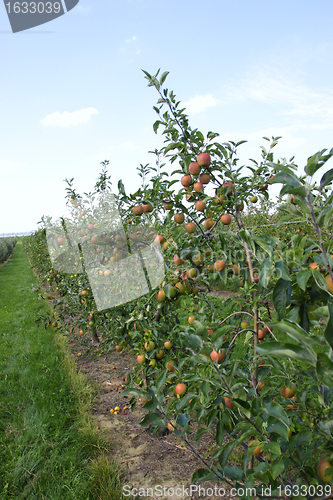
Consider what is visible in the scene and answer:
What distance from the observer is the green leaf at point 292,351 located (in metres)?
0.70

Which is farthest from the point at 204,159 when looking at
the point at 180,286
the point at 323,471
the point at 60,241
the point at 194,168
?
the point at 60,241

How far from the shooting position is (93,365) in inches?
155

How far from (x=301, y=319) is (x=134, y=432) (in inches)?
87.0

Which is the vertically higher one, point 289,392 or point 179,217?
point 179,217

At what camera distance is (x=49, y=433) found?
2.57 m

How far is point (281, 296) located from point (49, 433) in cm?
259

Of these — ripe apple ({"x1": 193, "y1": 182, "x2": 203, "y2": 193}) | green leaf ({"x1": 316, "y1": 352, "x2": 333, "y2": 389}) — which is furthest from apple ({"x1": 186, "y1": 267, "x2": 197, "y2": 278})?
green leaf ({"x1": 316, "y1": 352, "x2": 333, "y2": 389})

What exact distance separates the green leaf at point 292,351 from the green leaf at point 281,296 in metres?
0.18

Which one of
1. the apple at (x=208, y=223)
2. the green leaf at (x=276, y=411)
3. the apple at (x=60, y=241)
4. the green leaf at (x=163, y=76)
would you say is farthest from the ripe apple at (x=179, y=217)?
the apple at (x=60, y=241)

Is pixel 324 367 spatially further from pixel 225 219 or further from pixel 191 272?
pixel 225 219

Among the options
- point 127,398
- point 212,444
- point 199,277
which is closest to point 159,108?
point 199,277

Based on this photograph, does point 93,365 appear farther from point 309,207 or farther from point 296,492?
point 309,207

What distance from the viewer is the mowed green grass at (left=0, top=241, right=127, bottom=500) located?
2.03 metres

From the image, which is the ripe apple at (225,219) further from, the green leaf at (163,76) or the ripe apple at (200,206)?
the green leaf at (163,76)
